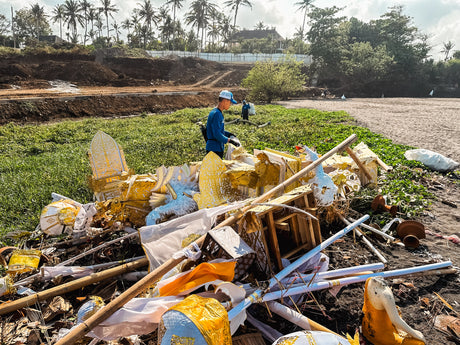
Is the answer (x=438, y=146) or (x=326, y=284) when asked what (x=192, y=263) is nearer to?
(x=326, y=284)

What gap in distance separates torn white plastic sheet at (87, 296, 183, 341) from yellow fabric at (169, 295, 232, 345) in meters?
0.40

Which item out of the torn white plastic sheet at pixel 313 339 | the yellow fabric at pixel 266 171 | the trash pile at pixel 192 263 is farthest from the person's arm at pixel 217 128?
the torn white plastic sheet at pixel 313 339

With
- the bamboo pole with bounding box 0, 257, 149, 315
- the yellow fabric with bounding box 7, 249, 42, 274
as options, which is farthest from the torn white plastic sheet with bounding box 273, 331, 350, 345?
the yellow fabric with bounding box 7, 249, 42, 274

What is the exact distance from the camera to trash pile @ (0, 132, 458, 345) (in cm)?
186

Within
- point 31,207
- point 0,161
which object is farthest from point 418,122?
point 0,161

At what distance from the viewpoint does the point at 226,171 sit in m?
3.51

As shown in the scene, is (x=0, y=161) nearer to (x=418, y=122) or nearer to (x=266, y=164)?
(x=266, y=164)

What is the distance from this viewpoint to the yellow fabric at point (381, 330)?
1984 millimetres

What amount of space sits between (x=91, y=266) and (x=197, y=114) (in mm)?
13799

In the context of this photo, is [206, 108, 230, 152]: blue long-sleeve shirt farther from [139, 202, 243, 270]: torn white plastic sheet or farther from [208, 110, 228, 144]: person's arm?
[139, 202, 243, 270]: torn white plastic sheet

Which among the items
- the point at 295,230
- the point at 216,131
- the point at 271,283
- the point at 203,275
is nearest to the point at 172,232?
the point at 203,275

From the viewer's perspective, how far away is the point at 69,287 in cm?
241

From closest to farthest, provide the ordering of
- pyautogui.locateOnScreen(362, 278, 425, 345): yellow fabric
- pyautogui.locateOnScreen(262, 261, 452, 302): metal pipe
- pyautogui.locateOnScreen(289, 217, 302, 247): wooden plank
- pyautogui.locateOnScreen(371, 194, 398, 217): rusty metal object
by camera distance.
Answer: pyautogui.locateOnScreen(362, 278, 425, 345): yellow fabric
pyautogui.locateOnScreen(262, 261, 452, 302): metal pipe
pyautogui.locateOnScreen(289, 217, 302, 247): wooden plank
pyautogui.locateOnScreen(371, 194, 398, 217): rusty metal object

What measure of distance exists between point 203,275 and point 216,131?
121 inches
